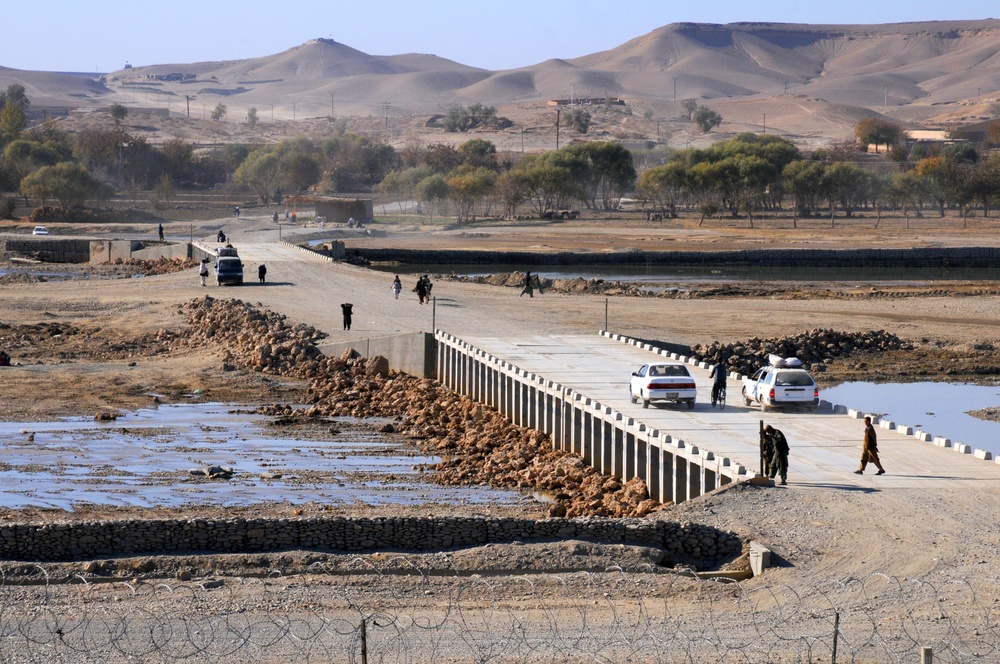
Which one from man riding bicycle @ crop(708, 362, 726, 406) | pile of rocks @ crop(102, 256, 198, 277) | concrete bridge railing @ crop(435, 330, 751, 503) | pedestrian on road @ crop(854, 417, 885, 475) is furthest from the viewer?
pile of rocks @ crop(102, 256, 198, 277)

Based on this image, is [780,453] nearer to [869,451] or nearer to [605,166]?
[869,451]

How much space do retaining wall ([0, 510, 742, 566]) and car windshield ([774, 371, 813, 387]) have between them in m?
11.1

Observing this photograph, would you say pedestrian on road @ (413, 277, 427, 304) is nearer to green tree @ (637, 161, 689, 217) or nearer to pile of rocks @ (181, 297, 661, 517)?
A: pile of rocks @ (181, 297, 661, 517)

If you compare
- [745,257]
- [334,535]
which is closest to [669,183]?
[745,257]

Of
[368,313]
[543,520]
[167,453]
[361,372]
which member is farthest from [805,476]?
[368,313]

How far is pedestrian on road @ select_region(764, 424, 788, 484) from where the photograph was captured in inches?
1010

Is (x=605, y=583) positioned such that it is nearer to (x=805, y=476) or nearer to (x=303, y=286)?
(x=805, y=476)

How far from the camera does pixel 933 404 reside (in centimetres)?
4734

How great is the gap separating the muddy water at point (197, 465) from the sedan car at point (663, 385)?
4843 mm

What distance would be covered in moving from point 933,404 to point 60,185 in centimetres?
11556

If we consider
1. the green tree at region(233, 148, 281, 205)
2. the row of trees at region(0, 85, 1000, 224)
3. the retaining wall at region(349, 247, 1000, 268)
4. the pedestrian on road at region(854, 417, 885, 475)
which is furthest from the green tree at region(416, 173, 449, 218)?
the pedestrian on road at region(854, 417, 885, 475)

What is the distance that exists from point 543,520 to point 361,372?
25085mm

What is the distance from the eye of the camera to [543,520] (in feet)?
78.3

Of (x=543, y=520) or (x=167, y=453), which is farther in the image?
(x=167, y=453)
